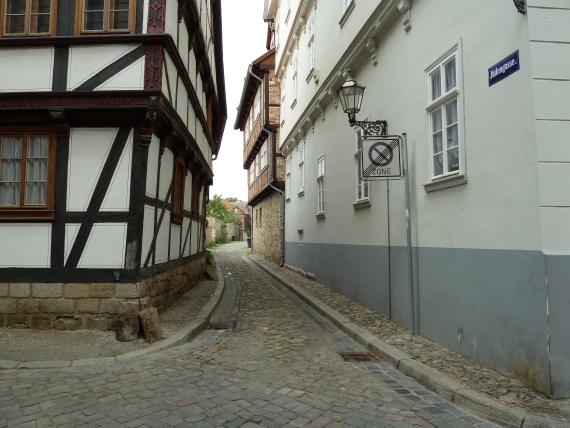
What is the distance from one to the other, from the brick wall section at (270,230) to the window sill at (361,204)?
10384 mm

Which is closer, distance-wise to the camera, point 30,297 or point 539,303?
point 539,303

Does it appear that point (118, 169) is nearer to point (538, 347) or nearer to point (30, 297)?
point (30, 297)

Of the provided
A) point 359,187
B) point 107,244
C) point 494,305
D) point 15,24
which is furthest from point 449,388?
point 15,24

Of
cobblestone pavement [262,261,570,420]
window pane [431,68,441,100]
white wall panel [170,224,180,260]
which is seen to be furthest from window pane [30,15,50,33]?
cobblestone pavement [262,261,570,420]

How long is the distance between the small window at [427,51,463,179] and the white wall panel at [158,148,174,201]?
454 centimetres

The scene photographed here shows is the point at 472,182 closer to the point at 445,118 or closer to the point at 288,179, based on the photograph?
the point at 445,118

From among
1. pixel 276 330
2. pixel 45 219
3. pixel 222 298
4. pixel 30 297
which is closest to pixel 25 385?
pixel 30 297

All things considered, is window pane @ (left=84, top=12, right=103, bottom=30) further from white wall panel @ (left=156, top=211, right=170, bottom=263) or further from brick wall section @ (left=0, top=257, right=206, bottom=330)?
brick wall section @ (left=0, top=257, right=206, bottom=330)

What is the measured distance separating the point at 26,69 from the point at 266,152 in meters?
16.2

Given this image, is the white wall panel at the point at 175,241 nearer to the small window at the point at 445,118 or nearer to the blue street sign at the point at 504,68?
the small window at the point at 445,118

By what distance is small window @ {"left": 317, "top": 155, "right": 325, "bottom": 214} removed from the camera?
40.8ft

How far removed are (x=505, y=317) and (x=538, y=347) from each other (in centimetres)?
49

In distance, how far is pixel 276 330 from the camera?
7324 mm

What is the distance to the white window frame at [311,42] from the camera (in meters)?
13.6
